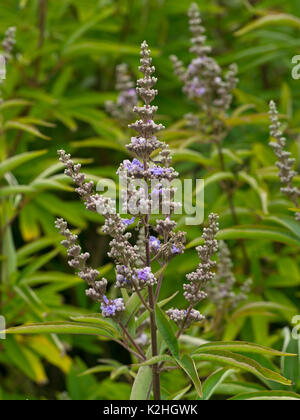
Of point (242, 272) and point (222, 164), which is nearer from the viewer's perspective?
point (222, 164)

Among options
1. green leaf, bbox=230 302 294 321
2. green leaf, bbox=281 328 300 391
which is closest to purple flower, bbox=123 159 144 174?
green leaf, bbox=281 328 300 391

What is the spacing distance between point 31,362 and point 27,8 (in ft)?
6.14

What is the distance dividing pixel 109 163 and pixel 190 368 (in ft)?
6.64

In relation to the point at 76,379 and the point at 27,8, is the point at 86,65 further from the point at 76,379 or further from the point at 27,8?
the point at 76,379

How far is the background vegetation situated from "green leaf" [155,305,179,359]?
422 millimetres

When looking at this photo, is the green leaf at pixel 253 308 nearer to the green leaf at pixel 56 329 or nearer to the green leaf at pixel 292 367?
the green leaf at pixel 292 367

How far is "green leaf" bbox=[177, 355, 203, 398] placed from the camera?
1.16 meters

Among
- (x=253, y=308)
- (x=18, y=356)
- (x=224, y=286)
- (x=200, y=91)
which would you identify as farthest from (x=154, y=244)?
(x=18, y=356)

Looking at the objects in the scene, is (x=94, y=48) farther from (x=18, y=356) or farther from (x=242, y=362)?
(x=242, y=362)

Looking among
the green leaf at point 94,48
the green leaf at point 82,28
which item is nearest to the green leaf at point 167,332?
the green leaf at point 94,48

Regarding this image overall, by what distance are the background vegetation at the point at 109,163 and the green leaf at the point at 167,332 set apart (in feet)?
1.38
